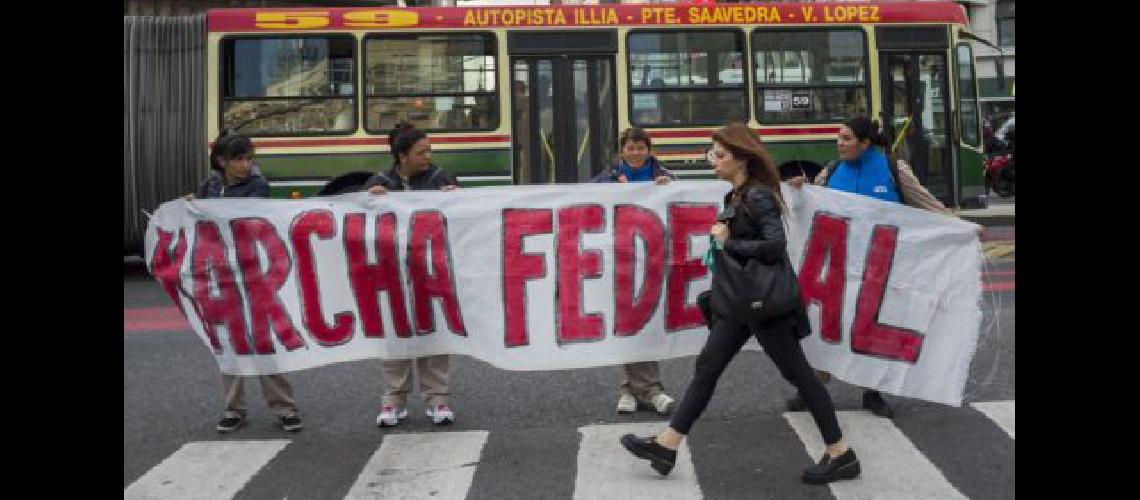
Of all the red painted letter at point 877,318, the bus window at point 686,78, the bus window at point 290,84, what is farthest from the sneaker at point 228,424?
the bus window at point 686,78

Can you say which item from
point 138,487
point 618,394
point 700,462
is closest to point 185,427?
point 138,487

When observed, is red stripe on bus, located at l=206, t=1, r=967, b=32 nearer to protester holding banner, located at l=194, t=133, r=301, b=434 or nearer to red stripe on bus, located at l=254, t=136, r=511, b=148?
red stripe on bus, located at l=254, t=136, r=511, b=148

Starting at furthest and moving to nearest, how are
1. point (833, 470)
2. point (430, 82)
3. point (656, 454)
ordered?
point (430, 82) < point (656, 454) < point (833, 470)

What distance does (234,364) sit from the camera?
6.41 meters

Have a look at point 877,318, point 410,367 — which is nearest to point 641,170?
point 877,318

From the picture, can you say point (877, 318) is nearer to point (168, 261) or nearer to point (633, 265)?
point (633, 265)

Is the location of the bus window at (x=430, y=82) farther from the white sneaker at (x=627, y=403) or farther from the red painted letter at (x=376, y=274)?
the white sneaker at (x=627, y=403)

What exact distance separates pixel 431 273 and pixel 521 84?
7.06 meters

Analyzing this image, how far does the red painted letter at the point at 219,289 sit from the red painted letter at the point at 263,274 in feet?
0.26

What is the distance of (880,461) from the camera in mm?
5438

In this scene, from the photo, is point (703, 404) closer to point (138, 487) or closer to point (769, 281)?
point (769, 281)

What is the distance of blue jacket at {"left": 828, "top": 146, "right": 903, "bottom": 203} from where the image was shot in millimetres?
6508

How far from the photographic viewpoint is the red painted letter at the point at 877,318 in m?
6.17

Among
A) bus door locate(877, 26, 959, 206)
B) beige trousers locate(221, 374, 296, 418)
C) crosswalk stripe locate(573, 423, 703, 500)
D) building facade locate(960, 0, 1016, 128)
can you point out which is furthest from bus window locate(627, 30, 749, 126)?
building facade locate(960, 0, 1016, 128)
